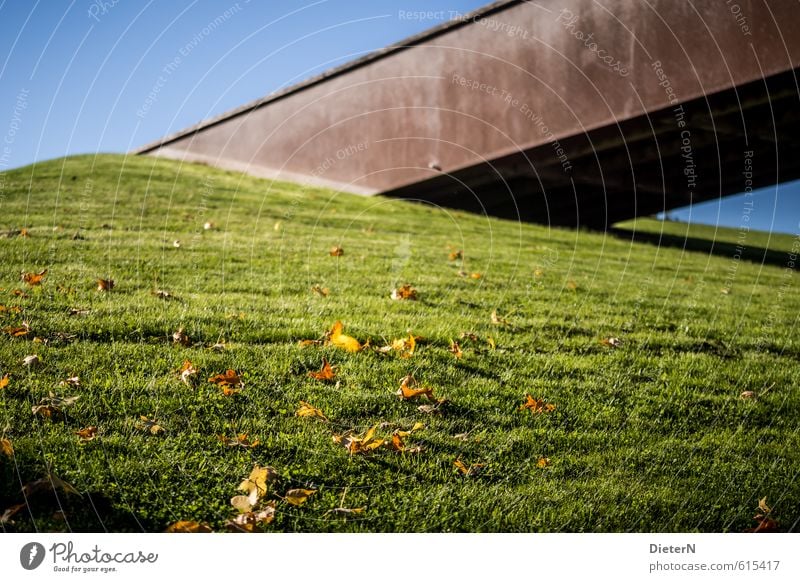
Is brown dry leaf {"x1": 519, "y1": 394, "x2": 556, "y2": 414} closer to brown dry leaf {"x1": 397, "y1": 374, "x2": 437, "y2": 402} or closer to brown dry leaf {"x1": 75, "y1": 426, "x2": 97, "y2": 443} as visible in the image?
brown dry leaf {"x1": 397, "y1": 374, "x2": 437, "y2": 402}

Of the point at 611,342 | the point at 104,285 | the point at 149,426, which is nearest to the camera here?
the point at 149,426

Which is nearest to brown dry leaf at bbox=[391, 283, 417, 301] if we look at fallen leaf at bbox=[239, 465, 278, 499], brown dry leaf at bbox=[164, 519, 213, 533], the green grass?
the green grass

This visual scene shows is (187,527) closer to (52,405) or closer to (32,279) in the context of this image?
(52,405)

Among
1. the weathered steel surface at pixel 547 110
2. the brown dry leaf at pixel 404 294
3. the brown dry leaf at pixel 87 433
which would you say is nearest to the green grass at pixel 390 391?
the brown dry leaf at pixel 87 433

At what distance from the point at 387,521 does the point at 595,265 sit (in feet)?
24.6

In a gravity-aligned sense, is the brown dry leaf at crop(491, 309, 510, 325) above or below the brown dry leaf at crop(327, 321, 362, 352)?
above

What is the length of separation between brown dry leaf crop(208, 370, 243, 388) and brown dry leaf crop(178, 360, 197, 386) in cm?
12

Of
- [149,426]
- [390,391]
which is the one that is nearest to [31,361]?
[149,426]

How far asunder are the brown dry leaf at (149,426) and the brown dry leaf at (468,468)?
1.52 m

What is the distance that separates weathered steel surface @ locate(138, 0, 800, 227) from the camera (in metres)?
8.94

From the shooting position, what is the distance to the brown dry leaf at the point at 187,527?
98.5 inches

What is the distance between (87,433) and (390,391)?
1670mm

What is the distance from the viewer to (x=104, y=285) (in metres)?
5.36
